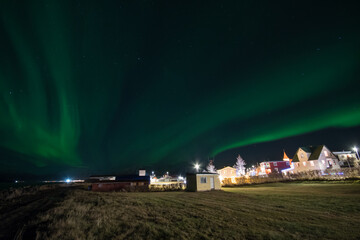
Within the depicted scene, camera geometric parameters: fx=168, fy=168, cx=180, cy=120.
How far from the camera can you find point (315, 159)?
53.8m

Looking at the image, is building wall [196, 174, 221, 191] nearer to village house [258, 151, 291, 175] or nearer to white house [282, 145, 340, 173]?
white house [282, 145, 340, 173]

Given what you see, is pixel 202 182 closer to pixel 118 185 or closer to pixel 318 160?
pixel 118 185

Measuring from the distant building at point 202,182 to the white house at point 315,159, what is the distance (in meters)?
38.5

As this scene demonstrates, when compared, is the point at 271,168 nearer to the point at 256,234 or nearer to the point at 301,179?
the point at 301,179

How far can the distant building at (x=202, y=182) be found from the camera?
3288 cm

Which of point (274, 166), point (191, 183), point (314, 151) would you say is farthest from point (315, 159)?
point (191, 183)

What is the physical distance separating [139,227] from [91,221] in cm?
352

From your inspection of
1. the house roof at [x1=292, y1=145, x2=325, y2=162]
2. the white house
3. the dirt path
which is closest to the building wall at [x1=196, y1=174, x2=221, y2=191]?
the dirt path

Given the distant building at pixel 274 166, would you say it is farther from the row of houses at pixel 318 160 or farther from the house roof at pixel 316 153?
the house roof at pixel 316 153

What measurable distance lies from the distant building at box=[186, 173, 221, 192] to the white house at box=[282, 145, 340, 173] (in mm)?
38501

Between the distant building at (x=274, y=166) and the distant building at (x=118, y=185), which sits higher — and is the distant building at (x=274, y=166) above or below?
above

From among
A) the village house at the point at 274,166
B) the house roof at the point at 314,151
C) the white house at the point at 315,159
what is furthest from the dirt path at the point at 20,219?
the village house at the point at 274,166

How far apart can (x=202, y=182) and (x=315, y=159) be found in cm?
4397

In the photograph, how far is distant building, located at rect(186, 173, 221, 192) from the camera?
3288cm
